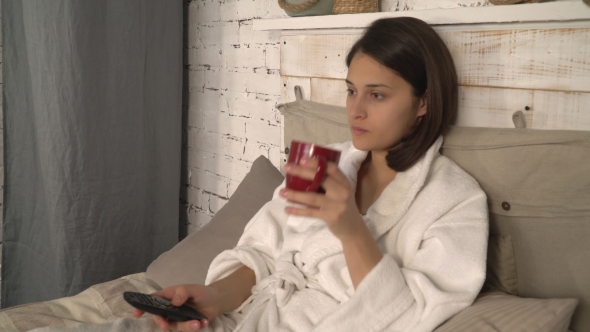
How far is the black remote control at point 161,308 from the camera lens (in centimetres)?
114

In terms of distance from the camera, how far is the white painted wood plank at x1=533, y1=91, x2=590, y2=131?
4.23 ft

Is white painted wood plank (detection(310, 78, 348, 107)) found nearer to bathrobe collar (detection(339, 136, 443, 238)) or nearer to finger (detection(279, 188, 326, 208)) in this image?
bathrobe collar (detection(339, 136, 443, 238))

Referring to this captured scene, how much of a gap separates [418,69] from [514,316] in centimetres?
61

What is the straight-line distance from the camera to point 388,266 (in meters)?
1.15

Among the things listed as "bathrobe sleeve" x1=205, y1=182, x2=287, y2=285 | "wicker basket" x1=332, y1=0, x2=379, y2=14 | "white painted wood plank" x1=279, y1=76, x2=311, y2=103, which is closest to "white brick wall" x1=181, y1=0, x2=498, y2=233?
"white painted wood plank" x1=279, y1=76, x2=311, y2=103

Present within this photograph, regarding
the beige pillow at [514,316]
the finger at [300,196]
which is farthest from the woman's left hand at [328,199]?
the beige pillow at [514,316]

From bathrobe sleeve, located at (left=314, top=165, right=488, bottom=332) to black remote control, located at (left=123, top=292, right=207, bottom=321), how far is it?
0.95 ft

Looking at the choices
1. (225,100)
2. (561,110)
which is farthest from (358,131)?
(225,100)

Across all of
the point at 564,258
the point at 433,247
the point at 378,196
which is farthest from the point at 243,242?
the point at 564,258

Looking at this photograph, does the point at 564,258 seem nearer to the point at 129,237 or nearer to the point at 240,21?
the point at 240,21

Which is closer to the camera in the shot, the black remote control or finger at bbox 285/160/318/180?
finger at bbox 285/160/318/180

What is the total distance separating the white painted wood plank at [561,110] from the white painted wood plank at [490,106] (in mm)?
Result: 22

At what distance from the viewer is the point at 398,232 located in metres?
1.31

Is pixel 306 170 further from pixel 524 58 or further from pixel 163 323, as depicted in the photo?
pixel 524 58
